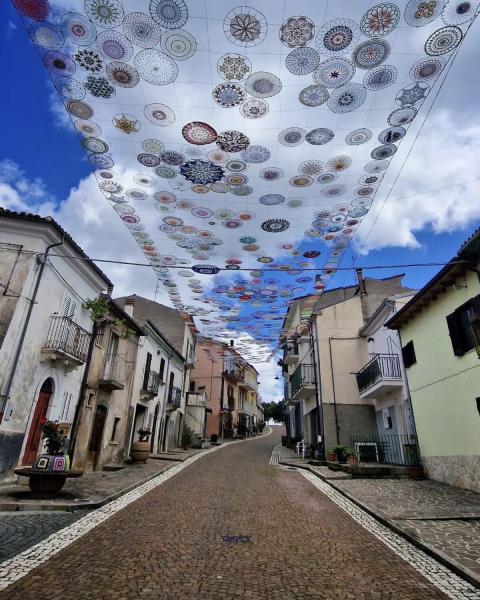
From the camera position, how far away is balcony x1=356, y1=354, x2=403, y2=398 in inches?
544

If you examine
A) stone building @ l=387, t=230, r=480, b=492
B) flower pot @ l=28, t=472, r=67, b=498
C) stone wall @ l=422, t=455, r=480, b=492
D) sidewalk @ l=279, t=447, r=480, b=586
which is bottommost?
sidewalk @ l=279, t=447, r=480, b=586

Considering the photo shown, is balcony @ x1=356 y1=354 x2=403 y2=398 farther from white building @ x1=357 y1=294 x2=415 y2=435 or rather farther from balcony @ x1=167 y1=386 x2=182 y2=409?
balcony @ x1=167 y1=386 x2=182 y2=409

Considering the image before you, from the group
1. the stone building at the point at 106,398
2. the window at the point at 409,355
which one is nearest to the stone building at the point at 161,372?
the stone building at the point at 106,398

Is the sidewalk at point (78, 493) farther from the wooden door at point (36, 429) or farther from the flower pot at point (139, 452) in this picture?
the flower pot at point (139, 452)

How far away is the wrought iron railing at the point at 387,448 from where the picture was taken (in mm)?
12208

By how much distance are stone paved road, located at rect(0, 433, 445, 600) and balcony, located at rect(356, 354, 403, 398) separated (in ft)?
26.0

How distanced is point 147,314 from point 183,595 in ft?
77.0

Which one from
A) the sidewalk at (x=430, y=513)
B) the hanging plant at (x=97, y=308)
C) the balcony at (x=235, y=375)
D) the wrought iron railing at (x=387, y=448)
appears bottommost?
the sidewalk at (x=430, y=513)

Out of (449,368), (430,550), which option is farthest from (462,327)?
(430,550)

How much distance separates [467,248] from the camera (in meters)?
8.52

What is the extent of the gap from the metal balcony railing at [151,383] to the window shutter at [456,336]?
13428mm

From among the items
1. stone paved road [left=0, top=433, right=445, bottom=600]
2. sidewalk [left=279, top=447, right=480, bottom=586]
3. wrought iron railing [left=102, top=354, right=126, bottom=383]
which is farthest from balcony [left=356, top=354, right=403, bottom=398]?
wrought iron railing [left=102, top=354, right=126, bottom=383]

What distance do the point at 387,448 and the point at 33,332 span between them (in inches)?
552

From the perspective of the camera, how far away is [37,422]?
9.62 m
